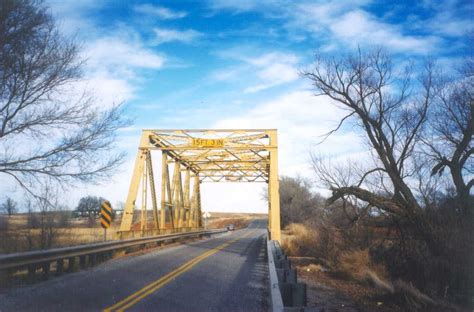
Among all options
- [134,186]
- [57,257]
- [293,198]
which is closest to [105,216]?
[134,186]

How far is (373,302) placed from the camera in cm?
1038

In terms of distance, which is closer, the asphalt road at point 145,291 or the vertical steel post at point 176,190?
the asphalt road at point 145,291

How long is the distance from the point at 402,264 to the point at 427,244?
1.24m

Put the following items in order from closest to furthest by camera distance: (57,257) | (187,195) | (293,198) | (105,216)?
(57,257)
(105,216)
(187,195)
(293,198)

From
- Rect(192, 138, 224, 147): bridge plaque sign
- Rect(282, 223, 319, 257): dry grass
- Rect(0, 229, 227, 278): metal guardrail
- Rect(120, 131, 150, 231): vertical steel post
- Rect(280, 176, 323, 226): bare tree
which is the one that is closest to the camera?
Rect(0, 229, 227, 278): metal guardrail

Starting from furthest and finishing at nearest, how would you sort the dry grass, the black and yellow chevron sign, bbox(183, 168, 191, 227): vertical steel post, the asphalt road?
bbox(183, 168, 191, 227): vertical steel post
the dry grass
the black and yellow chevron sign
the asphalt road

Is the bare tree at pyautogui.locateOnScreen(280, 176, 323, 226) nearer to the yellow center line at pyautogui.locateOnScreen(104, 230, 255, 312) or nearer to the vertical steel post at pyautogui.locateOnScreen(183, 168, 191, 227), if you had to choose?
the vertical steel post at pyautogui.locateOnScreen(183, 168, 191, 227)

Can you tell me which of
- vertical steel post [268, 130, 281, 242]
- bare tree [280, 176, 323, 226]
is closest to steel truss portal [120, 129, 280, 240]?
vertical steel post [268, 130, 281, 242]

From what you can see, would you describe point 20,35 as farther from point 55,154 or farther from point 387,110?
point 387,110

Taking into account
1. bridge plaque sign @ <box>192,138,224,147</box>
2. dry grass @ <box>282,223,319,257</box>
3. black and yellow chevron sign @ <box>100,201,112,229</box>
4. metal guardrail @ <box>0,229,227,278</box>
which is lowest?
dry grass @ <box>282,223,319,257</box>

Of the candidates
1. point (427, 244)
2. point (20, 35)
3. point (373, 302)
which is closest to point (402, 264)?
point (427, 244)

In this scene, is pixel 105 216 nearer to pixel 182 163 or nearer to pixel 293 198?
pixel 182 163

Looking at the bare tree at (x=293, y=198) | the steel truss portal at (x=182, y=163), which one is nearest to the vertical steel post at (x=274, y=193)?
the steel truss portal at (x=182, y=163)

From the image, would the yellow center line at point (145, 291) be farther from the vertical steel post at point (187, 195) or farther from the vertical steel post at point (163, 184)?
the vertical steel post at point (187, 195)
